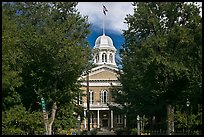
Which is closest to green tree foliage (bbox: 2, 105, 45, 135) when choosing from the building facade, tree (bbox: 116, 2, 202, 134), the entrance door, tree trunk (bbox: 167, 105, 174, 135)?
tree (bbox: 116, 2, 202, 134)

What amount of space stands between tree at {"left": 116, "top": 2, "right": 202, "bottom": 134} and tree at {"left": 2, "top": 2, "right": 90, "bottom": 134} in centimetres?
400

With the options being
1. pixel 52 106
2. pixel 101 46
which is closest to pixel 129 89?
pixel 52 106

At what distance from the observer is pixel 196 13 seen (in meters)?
23.9

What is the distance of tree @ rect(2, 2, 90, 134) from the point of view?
83.5ft

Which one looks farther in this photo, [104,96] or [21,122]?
[104,96]

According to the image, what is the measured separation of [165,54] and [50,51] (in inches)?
307

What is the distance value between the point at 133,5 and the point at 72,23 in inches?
184

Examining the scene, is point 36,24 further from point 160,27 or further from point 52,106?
point 160,27

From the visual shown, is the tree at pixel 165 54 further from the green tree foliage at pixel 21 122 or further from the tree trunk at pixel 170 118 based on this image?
the green tree foliage at pixel 21 122

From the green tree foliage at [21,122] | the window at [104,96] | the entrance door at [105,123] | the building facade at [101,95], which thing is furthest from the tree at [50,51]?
the entrance door at [105,123]

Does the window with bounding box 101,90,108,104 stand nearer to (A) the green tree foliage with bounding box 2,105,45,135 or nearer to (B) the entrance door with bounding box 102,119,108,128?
(B) the entrance door with bounding box 102,119,108,128

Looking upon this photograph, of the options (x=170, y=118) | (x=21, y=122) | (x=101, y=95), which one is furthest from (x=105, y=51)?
(x=170, y=118)

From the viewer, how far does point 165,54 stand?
23266 millimetres

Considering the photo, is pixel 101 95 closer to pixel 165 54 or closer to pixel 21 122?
pixel 21 122
